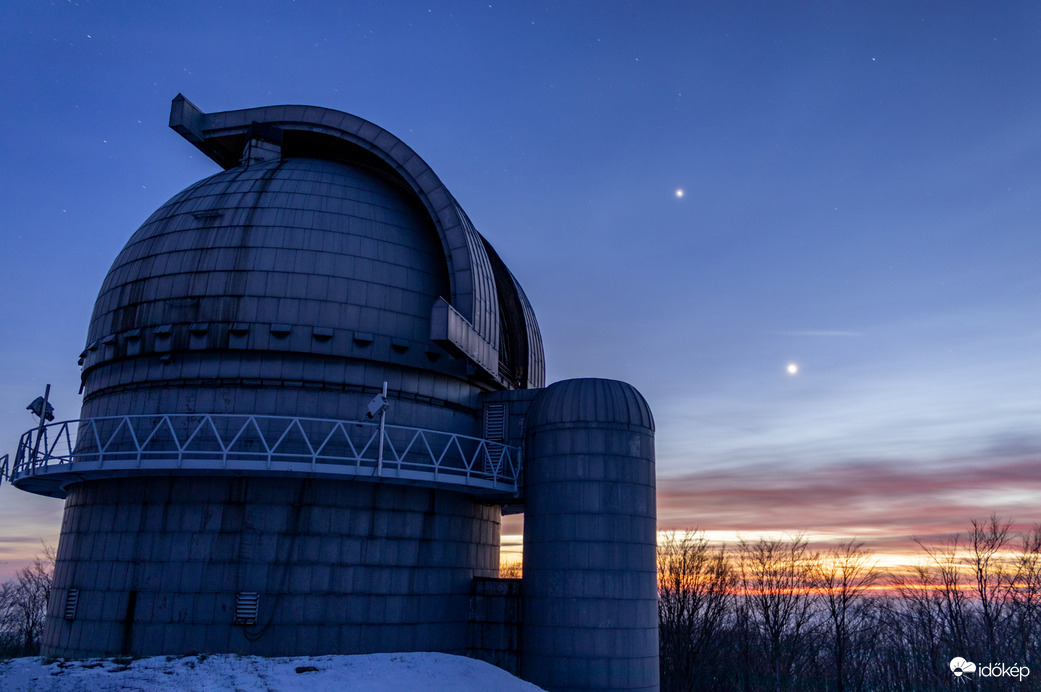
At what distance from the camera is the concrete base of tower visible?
2130 centimetres

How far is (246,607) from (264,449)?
496cm

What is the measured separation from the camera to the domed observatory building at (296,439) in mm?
21609

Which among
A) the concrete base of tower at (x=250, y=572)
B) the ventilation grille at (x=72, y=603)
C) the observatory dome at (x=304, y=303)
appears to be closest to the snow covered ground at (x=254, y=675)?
the concrete base of tower at (x=250, y=572)

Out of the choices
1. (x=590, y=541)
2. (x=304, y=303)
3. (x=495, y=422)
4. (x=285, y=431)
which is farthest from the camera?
(x=495, y=422)

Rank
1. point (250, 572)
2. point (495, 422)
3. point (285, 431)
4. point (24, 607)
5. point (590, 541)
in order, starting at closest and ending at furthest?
point (285, 431) → point (250, 572) → point (590, 541) → point (495, 422) → point (24, 607)

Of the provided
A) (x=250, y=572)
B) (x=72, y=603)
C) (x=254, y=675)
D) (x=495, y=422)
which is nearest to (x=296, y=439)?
(x=250, y=572)

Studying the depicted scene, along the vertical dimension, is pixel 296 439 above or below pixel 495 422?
below

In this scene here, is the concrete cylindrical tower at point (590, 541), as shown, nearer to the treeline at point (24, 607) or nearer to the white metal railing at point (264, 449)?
the white metal railing at point (264, 449)

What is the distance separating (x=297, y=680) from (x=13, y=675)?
6063 millimetres

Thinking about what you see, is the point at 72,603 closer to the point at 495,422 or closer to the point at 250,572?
the point at 250,572

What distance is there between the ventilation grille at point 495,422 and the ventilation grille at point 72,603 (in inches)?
593

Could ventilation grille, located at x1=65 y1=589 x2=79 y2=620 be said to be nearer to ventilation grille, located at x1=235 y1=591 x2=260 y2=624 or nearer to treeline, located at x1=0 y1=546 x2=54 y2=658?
ventilation grille, located at x1=235 y1=591 x2=260 y2=624

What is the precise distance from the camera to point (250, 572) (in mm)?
21547

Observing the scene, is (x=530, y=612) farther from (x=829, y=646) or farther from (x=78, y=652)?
(x=829, y=646)
